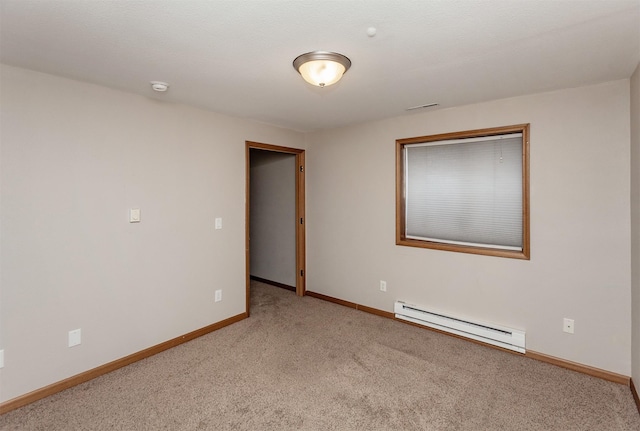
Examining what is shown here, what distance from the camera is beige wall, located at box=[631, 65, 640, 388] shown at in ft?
6.91

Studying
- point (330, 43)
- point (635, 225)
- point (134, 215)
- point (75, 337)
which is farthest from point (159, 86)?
point (635, 225)

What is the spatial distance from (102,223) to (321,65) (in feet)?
6.88

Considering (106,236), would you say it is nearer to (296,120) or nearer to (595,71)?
(296,120)

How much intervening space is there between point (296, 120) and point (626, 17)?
9.04 feet

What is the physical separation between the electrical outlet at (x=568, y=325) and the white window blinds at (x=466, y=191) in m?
0.69

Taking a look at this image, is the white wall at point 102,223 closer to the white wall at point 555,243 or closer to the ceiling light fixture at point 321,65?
the ceiling light fixture at point 321,65

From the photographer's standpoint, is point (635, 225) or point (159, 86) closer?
point (635, 225)

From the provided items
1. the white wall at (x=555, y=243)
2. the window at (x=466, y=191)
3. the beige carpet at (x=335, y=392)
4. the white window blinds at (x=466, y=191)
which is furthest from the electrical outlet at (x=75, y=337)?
the white window blinds at (x=466, y=191)

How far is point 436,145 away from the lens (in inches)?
134

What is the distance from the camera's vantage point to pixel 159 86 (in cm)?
248

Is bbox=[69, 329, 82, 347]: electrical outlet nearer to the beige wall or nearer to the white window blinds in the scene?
the white window blinds

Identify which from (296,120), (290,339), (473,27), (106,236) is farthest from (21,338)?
(473,27)

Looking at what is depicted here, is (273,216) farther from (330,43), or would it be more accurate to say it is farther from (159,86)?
(330,43)

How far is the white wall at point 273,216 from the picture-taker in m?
4.79
